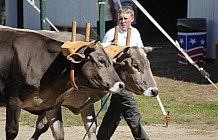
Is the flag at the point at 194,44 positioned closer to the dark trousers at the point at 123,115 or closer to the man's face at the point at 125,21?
the dark trousers at the point at 123,115

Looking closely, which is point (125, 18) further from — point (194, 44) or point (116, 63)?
point (194, 44)

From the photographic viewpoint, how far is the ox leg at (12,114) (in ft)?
26.4

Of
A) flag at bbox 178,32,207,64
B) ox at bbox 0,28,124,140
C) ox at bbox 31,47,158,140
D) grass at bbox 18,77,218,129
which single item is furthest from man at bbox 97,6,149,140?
flag at bbox 178,32,207,64

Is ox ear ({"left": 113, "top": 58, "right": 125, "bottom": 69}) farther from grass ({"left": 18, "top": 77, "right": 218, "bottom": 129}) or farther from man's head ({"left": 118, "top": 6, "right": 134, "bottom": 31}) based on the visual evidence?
grass ({"left": 18, "top": 77, "right": 218, "bottom": 129})

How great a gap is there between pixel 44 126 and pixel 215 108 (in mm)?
4380

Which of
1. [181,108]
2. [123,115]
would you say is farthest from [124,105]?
[181,108]

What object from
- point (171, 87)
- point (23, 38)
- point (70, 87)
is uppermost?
point (23, 38)

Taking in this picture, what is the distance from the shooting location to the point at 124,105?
30.7 feet

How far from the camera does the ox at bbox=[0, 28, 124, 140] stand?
7961 mm

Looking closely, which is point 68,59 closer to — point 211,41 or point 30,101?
point 30,101

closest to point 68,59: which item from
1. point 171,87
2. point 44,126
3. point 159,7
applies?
point 44,126

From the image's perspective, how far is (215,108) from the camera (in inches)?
512

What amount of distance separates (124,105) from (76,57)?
1830mm

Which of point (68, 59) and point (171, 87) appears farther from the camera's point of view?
point (171, 87)
